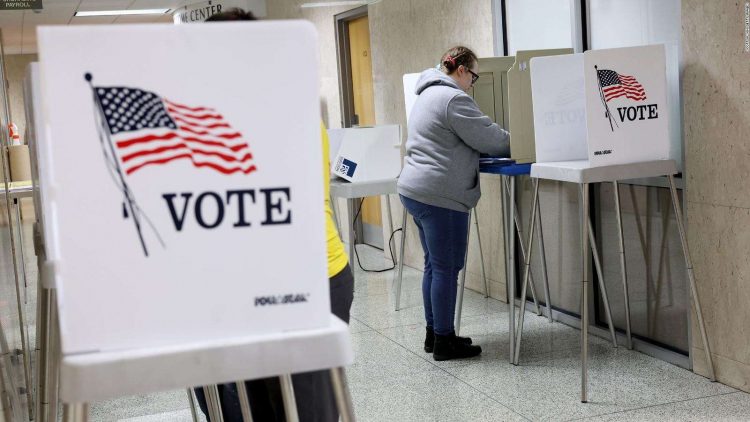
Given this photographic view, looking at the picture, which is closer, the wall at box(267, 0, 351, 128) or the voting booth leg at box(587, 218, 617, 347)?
the voting booth leg at box(587, 218, 617, 347)

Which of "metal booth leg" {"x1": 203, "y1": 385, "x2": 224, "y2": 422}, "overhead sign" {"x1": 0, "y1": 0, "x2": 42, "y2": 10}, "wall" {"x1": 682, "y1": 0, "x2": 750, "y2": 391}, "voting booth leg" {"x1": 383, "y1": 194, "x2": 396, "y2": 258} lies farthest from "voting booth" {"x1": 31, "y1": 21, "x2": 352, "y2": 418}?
"overhead sign" {"x1": 0, "y1": 0, "x2": 42, "y2": 10}

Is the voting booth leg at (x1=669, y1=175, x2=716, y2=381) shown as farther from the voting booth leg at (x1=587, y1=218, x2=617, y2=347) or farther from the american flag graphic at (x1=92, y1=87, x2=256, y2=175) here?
the american flag graphic at (x1=92, y1=87, x2=256, y2=175)

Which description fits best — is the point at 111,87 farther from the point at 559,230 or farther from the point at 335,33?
the point at 335,33

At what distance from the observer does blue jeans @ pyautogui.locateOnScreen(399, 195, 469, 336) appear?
12.3 feet

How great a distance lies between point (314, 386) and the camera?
183 cm

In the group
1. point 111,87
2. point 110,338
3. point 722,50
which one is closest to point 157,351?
point 110,338

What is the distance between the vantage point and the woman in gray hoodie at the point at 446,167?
3688 millimetres

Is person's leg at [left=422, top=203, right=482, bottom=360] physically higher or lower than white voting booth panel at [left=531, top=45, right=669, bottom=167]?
lower

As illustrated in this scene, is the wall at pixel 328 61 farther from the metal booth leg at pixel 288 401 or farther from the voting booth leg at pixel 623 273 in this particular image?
the metal booth leg at pixel 288 401

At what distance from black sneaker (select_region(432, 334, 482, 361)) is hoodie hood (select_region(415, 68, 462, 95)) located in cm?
110

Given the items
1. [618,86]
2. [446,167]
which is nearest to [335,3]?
[446,167]

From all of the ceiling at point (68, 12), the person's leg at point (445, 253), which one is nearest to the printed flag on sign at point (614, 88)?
the person's leg at point (445, 253)

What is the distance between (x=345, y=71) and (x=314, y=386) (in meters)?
5.68

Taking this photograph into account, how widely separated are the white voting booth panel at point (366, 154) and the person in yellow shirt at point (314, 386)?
9.57 ft
